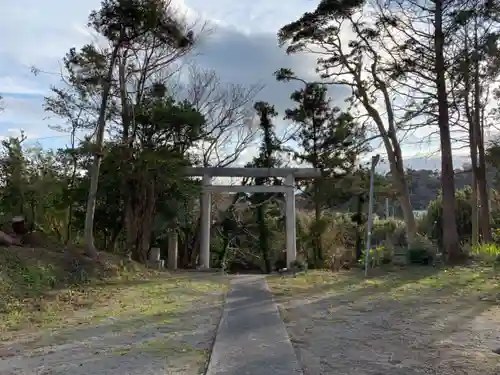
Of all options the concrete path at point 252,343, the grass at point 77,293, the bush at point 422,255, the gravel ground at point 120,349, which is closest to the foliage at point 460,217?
the bush at point 422,255

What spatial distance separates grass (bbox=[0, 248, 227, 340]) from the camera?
6.32 m

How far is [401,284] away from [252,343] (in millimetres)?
5824

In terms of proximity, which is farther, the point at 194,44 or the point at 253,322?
the point at 194,44

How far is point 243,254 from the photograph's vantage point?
23156 mm

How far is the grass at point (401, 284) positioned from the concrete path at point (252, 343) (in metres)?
1.55

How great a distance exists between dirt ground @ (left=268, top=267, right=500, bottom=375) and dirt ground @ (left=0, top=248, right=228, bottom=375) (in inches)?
40.7

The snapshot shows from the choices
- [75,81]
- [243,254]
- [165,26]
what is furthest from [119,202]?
[243,254]

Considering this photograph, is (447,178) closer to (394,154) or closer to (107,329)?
(394,154)

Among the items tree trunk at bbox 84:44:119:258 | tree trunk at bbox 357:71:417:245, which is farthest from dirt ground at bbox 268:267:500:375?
tree trunk at bbox 357:71:417:245

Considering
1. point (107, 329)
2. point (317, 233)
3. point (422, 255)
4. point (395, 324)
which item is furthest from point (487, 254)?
point (107, 329)

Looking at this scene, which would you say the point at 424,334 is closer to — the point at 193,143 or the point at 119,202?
the point at 119,202

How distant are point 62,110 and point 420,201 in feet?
96.8

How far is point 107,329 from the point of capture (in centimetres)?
566

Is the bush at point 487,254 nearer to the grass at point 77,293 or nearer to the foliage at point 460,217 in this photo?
the grass at point 77,293
